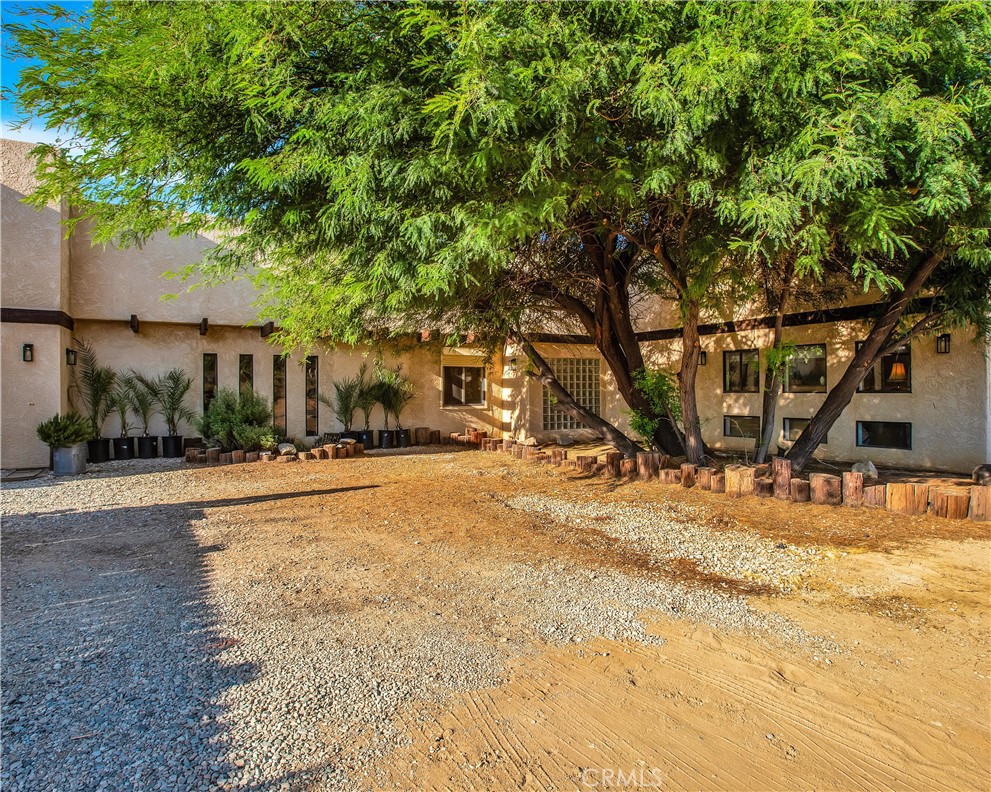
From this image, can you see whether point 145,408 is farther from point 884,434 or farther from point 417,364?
point 884,434

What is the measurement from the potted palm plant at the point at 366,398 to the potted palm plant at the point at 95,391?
5.02 m

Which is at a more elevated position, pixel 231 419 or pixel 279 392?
pixel 279 392

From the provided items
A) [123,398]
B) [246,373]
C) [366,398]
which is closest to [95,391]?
[123,398]

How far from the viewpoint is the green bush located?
11.7m

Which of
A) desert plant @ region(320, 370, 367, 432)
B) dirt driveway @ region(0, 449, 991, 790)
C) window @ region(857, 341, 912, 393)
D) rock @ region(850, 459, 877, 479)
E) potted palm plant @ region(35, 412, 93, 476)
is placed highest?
window @ region(857, 341, 912, 393)

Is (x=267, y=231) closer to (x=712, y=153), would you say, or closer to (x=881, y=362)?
(x=712, y=153)

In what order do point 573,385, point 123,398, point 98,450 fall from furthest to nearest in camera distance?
point 573,385, point 123,398, point 98,450

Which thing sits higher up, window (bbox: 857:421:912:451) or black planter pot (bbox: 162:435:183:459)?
window (bbox: 857:421:912:451)

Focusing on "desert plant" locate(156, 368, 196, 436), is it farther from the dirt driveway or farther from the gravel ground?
the dirt driveway

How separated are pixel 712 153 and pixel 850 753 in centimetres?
466

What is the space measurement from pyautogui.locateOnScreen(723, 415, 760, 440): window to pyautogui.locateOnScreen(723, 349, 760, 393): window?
589 mm

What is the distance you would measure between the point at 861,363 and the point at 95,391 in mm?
13527


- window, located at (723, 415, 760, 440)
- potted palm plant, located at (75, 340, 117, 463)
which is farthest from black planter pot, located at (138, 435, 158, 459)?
window, located at (723, 415, 760, 440)

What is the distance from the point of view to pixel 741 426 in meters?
12.8
